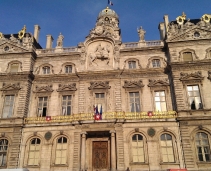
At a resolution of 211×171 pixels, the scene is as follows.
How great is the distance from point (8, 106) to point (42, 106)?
13.2 feet

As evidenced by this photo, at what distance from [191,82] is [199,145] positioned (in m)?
6.83

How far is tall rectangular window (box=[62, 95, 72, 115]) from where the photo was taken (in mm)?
26359

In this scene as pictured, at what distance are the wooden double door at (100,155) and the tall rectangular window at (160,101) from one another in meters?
7.17

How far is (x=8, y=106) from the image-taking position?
87.3 feet

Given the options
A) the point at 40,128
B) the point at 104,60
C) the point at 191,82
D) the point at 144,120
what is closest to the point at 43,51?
Result: the point at 104,60

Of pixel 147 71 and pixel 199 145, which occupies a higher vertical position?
pixel 147 71

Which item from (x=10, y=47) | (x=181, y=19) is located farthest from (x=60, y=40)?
(x=181, y=19)

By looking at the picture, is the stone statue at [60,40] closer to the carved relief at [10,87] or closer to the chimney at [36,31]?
the chimney at [36,31]

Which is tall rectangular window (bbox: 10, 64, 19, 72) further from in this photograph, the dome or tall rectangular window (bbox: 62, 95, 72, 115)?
the dome

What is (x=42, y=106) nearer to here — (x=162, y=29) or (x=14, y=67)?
(x=14, y=67)

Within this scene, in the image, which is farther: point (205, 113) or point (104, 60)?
point (104, 60)

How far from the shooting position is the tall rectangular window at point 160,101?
2519cm

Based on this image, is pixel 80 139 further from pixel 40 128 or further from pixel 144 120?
pixel 144 120

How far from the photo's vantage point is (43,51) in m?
30.4
